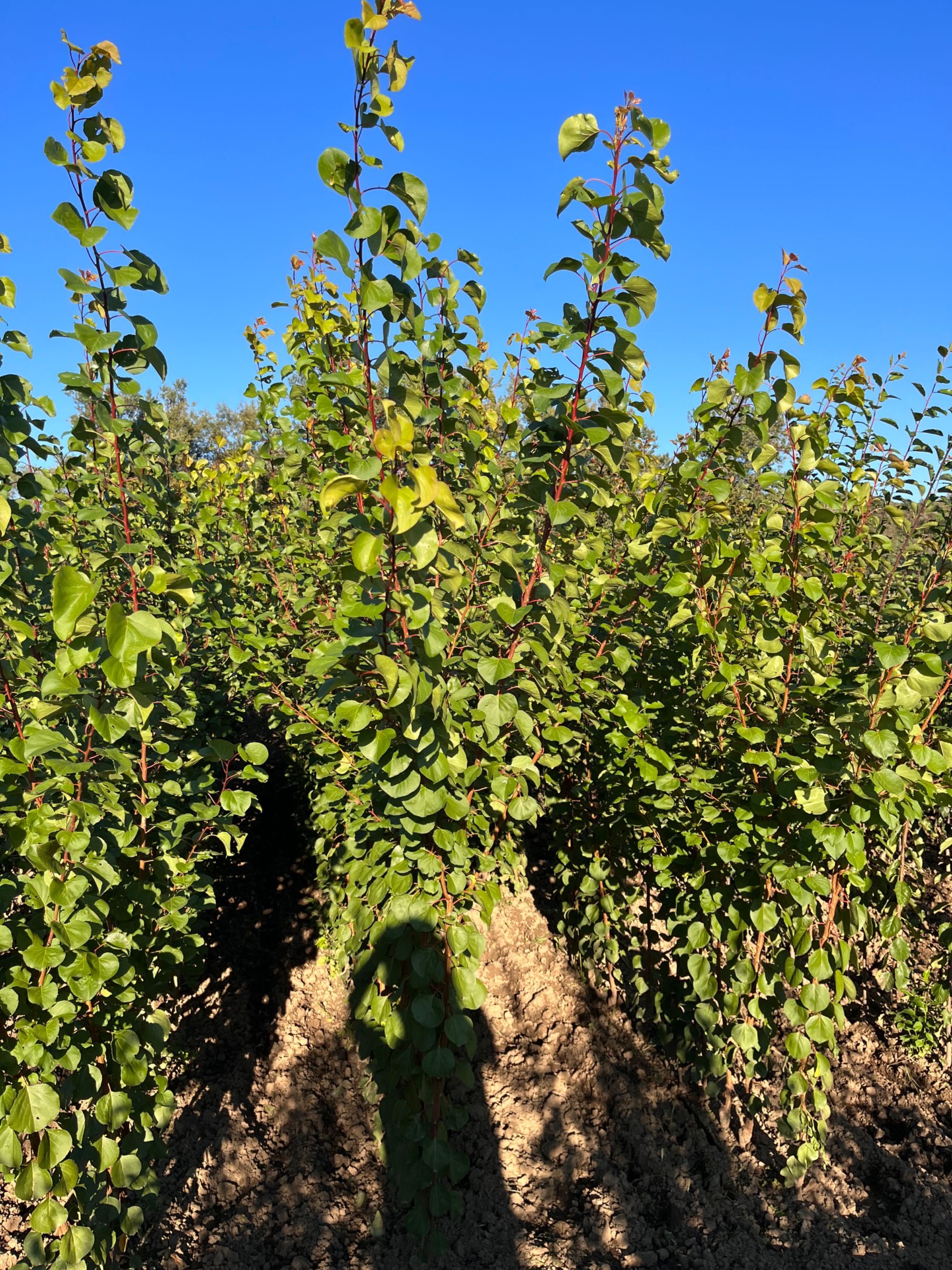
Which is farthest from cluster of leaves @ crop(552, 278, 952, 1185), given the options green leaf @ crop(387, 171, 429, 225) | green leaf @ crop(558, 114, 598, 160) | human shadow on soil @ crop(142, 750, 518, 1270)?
human shadow on soil @ crop(142, 750, 518, 1270)

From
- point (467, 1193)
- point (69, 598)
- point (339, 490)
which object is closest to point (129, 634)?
point (69, 598)

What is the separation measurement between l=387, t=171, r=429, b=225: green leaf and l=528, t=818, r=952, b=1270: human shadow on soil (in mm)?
3605

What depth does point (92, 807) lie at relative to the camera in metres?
1.62

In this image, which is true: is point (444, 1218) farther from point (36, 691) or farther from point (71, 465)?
point (71, 465)

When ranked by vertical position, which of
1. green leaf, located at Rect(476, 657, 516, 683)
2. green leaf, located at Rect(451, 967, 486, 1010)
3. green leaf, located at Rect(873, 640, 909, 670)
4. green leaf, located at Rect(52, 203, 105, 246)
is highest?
green leaf, located at Rect(52, 203, 105, 246)

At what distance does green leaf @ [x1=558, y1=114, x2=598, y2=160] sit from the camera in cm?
163

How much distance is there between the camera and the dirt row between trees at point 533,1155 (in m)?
2.84

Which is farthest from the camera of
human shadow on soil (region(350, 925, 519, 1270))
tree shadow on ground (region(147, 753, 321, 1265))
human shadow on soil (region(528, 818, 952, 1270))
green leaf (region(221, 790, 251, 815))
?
tree shadow on ground (region(147, 753, 321, 1265))

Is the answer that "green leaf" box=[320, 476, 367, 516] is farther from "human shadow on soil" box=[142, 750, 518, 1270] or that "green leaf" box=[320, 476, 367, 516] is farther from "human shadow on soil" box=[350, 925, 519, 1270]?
"human shadow on soil" box=[142, 750, 518, 1270]

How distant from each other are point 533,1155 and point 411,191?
374 centimetres

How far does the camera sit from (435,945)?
2121mm

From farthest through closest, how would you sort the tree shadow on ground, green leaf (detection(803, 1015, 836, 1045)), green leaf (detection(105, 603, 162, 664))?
1. the tree shadow on ground
2. green leaf (detection(803, 1015, 836, 1045))
3. green leaf (detection(105, 603, 162, 664))

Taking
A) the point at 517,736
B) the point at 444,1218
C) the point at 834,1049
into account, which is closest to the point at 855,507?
the point at 517,736

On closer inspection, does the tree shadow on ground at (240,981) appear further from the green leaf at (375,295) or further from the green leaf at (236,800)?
the green leaf at (375,295)
